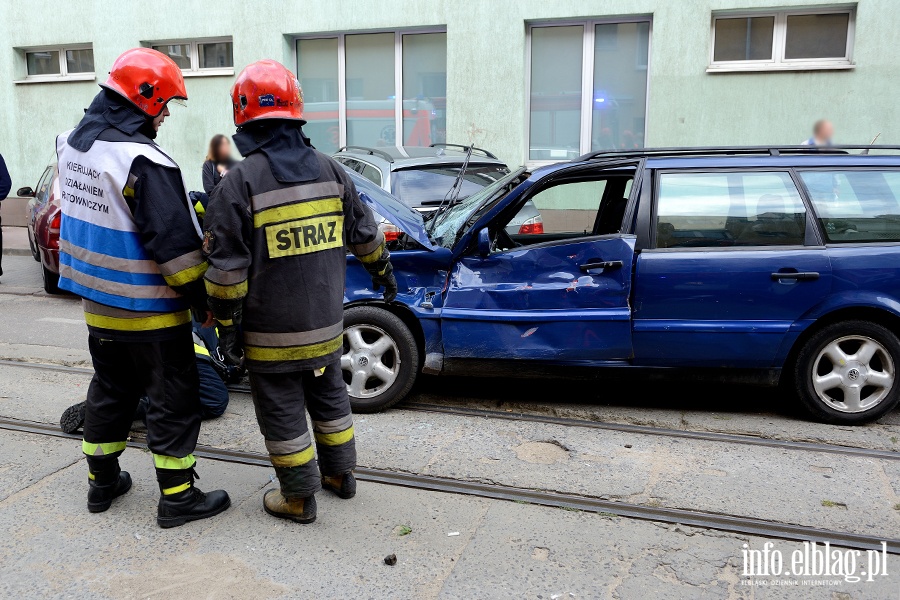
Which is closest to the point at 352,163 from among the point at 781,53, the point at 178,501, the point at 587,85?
the point at 587,85

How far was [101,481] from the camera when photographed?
12.2ft

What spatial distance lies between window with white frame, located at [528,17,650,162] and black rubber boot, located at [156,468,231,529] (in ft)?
29.7

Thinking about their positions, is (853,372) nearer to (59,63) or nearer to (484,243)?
(484,243)

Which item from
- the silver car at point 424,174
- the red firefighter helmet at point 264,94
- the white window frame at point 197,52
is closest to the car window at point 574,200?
the silver car at point 424,174

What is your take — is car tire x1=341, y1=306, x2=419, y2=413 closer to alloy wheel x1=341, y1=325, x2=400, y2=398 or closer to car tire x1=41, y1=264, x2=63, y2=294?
alloy wheel x1=341, y1=325, x2=400, y2=398

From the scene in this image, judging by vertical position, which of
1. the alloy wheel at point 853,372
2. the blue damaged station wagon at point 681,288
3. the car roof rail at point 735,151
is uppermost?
the car roof rail at point 735,151

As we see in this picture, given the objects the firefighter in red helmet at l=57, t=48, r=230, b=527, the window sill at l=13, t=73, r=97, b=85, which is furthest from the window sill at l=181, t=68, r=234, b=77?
the firefighter in red helmet at l=57, t=48, r=230, b=527

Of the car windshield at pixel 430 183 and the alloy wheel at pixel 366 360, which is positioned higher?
the car windshield at pixel 430 183

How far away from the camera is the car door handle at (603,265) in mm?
4824

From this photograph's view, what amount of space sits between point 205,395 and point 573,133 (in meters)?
8.34

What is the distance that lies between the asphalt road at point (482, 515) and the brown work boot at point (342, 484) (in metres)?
0.06

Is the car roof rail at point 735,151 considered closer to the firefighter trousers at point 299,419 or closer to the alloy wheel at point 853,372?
the alloy wheel at point 853,372

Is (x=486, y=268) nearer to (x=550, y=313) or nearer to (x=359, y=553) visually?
(x=550, y=313)

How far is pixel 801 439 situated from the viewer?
4.66 meters
